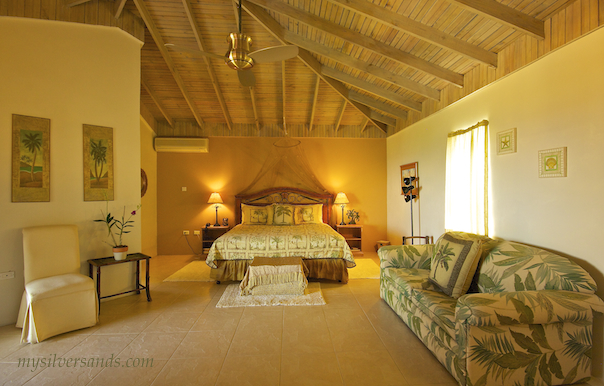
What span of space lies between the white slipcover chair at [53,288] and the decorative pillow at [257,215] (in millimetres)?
2818

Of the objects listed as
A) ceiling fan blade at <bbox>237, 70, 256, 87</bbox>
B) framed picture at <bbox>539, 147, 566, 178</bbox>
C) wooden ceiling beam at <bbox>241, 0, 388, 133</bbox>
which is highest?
wooden ceiling beam at <bbox>241, 0, 388, 133</bbox>

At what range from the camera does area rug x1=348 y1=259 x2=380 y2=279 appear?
4.31 meters

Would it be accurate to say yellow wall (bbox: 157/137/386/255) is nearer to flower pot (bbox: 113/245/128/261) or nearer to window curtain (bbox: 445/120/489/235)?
window curtain (bbox: 445/120/489/235)

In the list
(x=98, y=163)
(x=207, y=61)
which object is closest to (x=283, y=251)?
(x=98, y=163)

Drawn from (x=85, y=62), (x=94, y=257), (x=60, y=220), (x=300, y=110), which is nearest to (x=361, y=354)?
(x=94, y=257)

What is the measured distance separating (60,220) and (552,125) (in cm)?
482

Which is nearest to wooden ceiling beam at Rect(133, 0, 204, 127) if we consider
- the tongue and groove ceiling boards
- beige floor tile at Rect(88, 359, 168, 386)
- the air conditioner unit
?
the tongue and groove ceiling boards

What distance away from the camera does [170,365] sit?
2.11m

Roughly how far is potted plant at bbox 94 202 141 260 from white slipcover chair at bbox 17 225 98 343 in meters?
0.33

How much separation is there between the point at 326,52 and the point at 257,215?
121 inches

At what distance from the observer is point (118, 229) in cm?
341

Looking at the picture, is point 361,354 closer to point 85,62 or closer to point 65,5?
point 85,62

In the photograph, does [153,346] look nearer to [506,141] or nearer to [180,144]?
[506,141]

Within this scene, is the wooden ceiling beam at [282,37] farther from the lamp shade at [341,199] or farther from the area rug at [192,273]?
the area rug at [192,273]
